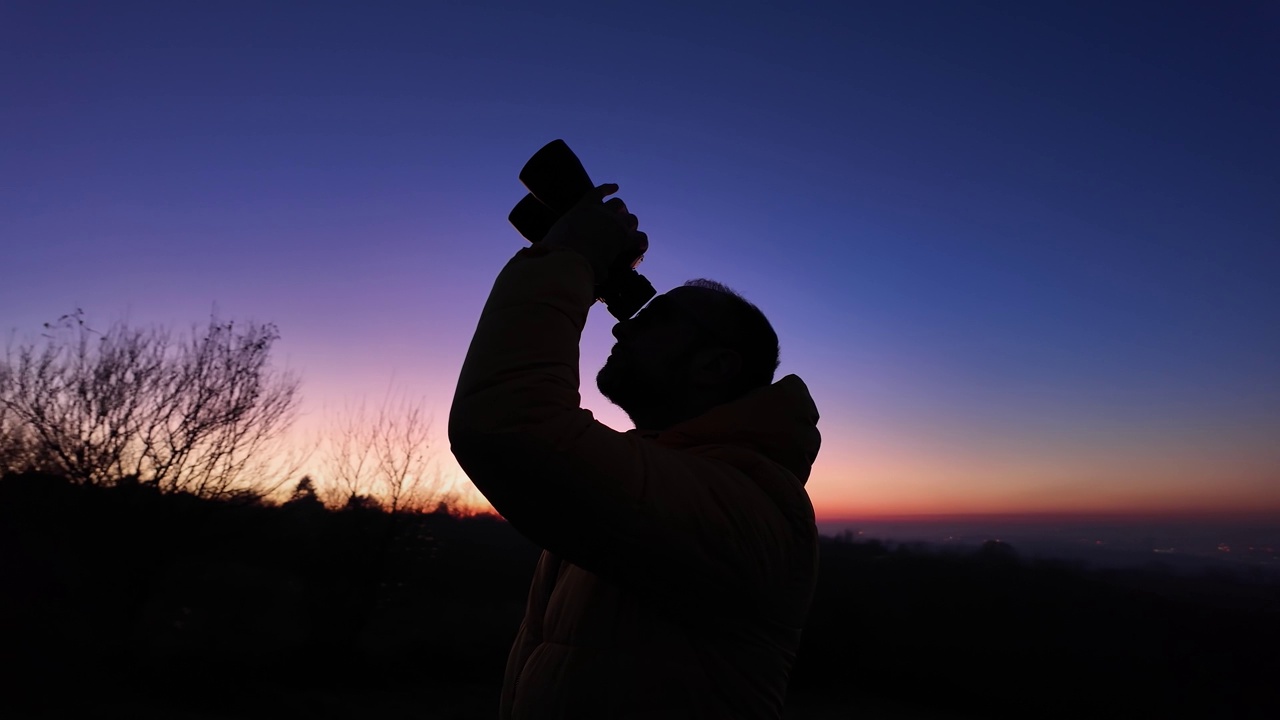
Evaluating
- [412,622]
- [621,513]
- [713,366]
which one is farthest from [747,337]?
[412,622]

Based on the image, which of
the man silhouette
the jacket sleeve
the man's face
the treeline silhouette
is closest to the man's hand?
the man silhouette

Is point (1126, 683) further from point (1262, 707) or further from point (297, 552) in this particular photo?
point (297, 552)

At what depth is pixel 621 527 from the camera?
721 millimetres

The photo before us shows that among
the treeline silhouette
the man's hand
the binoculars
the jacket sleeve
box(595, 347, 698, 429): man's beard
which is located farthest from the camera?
the treeline silhouette

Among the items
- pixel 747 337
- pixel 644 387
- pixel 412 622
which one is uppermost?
pixel 747 337

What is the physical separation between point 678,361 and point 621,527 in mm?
530

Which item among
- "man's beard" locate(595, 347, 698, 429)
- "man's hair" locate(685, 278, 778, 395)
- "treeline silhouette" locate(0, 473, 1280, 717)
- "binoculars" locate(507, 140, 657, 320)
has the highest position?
"binoculars" locate(507, 140, 657, 320)

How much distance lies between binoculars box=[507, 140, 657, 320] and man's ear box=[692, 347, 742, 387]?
17cm

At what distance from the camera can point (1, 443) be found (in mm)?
9594

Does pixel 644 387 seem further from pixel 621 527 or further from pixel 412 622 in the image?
pixel 412 622

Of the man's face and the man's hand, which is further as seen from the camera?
the man's face

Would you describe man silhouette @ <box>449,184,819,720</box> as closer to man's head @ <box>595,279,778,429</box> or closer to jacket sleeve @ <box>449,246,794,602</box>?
jacket sleeve @ <box>449,246,794,602</box>

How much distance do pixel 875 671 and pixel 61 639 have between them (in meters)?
20.9

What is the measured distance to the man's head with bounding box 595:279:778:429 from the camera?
120 centimetres
